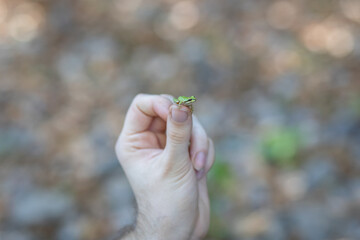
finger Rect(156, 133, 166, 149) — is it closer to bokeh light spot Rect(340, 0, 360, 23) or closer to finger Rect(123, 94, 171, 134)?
finger Rect(123, 94, 171, 134)

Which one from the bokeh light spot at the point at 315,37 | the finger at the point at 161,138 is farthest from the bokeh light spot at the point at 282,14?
the finger at the point at 161,138

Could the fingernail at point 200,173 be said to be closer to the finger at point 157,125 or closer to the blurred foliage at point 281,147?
the finger at point 157,125

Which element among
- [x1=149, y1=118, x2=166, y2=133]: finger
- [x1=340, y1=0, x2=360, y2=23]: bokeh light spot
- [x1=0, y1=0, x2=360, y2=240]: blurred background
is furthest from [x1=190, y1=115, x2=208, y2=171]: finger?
[x1=340, y1=0, x2=360, y2=23]: bokeh light spot

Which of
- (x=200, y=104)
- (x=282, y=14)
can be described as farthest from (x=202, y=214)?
(x=282, y=14)

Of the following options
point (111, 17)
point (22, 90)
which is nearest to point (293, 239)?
point (22, 90)

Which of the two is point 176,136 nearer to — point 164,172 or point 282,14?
point 164,172

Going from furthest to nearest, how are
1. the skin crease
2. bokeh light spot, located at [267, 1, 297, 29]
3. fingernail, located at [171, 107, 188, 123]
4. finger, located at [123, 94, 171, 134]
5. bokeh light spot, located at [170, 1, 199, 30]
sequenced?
bokeh light spot, located at [170, 1, 199, 30] < bokeh light spot, located at [267, 1, 297, 29] < finger, located at [123, 94, 171, 134] < the skin crease < fingernail, located at [171, 107, 188, 123]
